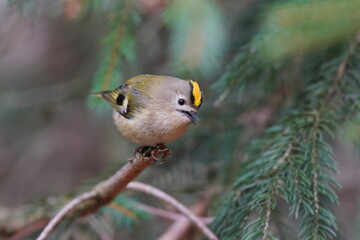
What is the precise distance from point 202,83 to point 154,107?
Answer: 60 cm

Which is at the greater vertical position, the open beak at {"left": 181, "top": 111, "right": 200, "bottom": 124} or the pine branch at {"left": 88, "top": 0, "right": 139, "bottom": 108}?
the pine branch at {"left": 88, "top": 0, "right": 139, "bottom": 108}

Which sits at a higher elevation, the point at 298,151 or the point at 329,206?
the point at 298,151

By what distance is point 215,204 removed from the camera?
6.16 feet

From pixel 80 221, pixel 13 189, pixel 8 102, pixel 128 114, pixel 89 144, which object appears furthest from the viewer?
pixel 89 144

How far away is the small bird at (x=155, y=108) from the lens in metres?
1.78

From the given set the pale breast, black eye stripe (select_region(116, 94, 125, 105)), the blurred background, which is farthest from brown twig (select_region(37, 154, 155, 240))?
black eye stripe (select_region(116, 94, 125, 105))

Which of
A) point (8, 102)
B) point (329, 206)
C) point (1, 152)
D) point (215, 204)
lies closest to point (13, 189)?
point (1, 152)

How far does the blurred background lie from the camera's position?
1.54 metres

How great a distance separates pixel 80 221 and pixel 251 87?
0.79m

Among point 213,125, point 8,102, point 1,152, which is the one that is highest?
point 1,152

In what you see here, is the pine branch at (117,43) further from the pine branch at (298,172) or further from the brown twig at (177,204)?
the pine branch at (298,172)

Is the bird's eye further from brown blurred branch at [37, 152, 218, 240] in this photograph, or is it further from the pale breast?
brown blurred branch at [37, 152, 218, 240]

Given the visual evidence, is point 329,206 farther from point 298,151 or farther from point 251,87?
point 251,87

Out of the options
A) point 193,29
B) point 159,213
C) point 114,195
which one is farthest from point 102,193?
point 193,29
